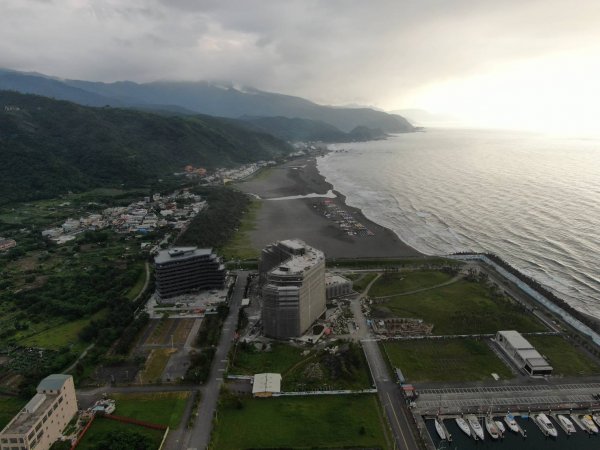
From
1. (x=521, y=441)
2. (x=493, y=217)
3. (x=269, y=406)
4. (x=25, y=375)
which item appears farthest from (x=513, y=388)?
(x=493, y=217)

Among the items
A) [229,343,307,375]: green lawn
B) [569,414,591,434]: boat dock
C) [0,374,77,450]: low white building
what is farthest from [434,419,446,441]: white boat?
[0,374,77,450]: low white building

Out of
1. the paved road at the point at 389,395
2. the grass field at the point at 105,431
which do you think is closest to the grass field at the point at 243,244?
the paved road at the point at 389,395

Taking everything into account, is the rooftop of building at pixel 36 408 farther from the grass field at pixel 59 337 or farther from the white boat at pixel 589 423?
the white boat at pixel 589 423

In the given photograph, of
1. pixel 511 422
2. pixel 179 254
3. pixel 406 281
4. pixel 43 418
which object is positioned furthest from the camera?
pixel 406 281

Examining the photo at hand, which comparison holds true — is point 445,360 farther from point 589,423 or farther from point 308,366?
point 308,366

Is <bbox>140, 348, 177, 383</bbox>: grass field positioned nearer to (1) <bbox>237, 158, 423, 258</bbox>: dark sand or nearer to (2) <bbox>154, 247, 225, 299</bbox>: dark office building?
(2) <bbox>154, 247, 225, 299</bbox>: dark office building

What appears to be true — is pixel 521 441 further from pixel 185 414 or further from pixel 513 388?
pixel 185 414

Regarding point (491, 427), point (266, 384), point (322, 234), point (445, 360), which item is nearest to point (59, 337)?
point (266, 384)
